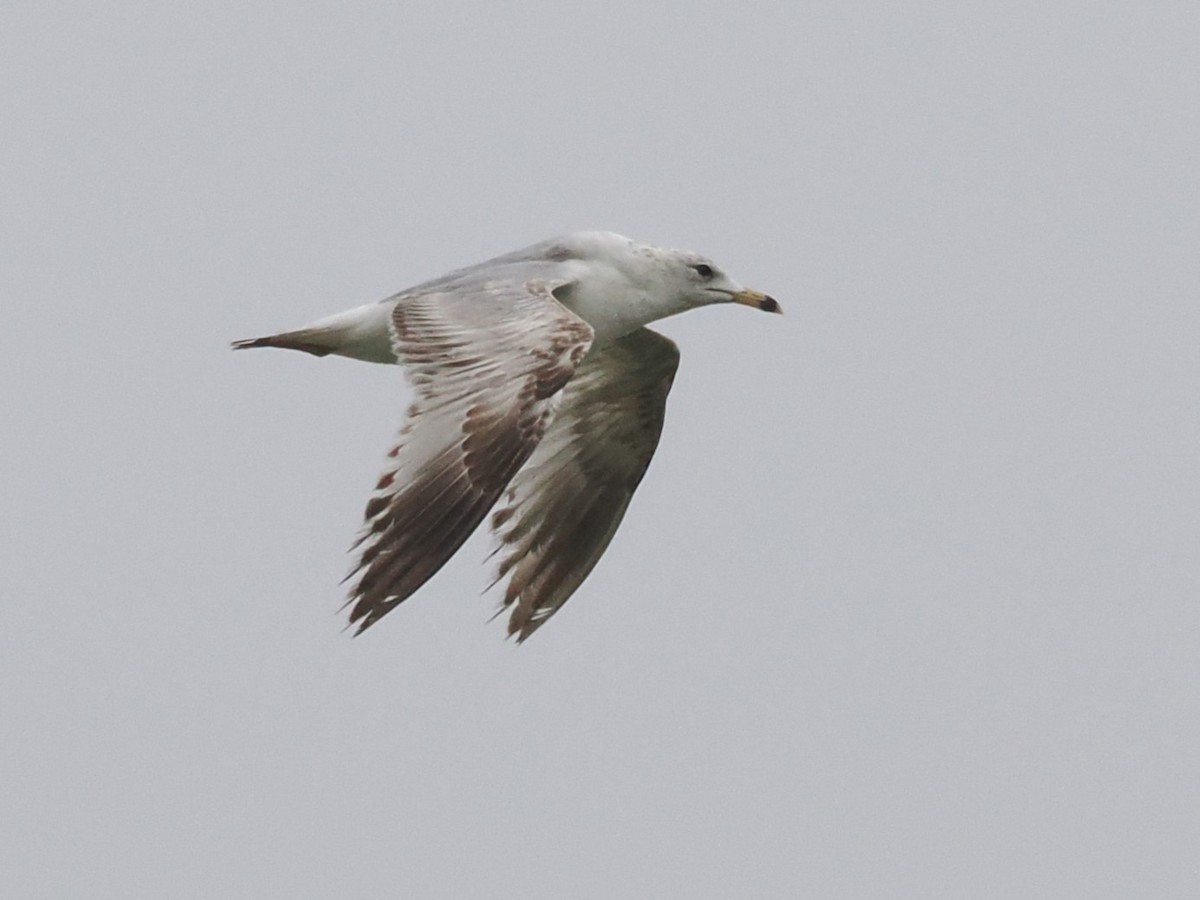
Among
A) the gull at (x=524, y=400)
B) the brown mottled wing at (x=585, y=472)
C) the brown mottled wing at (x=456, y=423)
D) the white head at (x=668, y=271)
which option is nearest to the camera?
the brown mottled wing at (x=456, y=423)

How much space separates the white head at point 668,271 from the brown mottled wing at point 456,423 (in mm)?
1538

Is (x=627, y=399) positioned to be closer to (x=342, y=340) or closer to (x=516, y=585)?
(x=516, y=585)

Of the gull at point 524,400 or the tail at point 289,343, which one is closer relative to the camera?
the gull at point 524,400

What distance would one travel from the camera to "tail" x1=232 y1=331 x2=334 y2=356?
13.3 metres

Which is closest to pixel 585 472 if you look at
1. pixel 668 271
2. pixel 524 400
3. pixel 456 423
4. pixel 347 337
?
pixel 668 271

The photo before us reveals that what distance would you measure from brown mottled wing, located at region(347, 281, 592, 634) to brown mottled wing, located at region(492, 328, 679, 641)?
266 cm

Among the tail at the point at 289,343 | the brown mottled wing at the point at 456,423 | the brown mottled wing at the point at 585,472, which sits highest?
the brown mottled wing at the point at 456,423

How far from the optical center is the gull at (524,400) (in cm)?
1055

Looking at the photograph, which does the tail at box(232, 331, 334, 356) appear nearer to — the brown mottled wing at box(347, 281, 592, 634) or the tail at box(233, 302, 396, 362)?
the tail at box(233, 302, 396, 362)

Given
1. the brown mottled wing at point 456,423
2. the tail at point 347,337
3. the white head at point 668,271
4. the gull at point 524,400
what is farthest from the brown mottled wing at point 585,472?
the brown mottled wing at point 456,423

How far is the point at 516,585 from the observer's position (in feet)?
47.0

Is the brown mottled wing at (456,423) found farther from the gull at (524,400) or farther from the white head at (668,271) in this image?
the white head at (668,271)

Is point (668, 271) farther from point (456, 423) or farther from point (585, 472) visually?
point (456, 423)

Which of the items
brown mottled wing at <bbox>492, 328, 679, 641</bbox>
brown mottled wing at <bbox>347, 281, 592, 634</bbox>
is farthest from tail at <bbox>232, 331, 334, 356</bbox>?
brown mottled wing at <bbox>492, 328, 679, 641</bbox>
